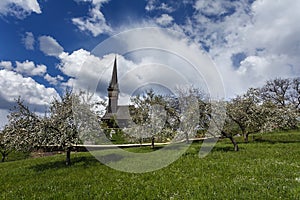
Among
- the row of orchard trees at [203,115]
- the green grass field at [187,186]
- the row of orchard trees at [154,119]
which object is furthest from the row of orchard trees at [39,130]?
the row of orchard trees at [203,115]

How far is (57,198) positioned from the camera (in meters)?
9.64

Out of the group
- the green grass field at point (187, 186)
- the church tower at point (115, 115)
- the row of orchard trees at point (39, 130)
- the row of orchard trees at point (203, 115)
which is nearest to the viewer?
the green grass field at point (187, 186)

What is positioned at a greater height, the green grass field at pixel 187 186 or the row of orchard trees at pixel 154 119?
the row of orchard trees at pixel 154 119

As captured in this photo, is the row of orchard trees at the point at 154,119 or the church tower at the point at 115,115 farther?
the church tower at the point at 115,115

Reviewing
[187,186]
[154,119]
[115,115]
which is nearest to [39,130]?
[187,186]

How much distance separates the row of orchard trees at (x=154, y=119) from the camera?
59.4 feet

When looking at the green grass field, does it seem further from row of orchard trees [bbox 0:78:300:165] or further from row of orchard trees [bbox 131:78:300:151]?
row of orchard trees [bbox 131:78:300:151]

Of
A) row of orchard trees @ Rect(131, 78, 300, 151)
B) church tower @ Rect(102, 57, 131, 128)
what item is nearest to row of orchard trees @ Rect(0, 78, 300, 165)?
row of orchard trees @ Rect(131, 78, 300, 151)

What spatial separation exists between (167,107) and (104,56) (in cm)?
1669

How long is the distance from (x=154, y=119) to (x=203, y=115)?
1013 centimetres

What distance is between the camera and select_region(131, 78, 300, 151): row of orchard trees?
23.4 meters

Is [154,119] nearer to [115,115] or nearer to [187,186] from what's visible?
[115,115]

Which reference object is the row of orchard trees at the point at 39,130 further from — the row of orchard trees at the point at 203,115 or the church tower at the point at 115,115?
the row of orchard trees at the point at 203,115

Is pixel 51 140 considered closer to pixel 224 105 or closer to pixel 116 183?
pixel 116 183
